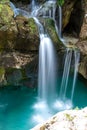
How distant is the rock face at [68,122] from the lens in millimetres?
1833

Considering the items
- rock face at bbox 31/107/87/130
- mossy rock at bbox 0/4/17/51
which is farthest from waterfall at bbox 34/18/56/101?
rock face at bbox 31/107/87/130

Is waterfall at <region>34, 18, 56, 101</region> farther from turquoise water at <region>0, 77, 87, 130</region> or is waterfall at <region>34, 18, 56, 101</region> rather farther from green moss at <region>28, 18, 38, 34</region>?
turquoise water at <region>0, 77, 87, 130</region>

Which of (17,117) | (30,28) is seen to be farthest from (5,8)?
(17,117)

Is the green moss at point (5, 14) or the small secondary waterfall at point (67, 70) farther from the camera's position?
the small secondary waterfall at point (67, 70)

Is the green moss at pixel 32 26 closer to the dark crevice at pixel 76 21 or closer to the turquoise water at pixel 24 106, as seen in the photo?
the dark crevice at pixel 76 21

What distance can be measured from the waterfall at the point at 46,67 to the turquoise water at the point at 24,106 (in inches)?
15.5

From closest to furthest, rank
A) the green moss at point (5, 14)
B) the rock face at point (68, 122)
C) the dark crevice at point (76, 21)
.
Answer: the rock face at point (68, 122) < the green moss at point (5, 14) < the dark crevice at point (76, 21)

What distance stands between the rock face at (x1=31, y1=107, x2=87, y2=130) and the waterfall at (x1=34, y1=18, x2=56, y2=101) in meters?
7.89

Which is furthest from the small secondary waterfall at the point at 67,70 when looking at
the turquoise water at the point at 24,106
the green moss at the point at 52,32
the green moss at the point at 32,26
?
the green moss at the point at 32,26

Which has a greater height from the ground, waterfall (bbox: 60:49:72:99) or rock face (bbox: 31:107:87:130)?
rock face (bbox: 31:107:87:130)

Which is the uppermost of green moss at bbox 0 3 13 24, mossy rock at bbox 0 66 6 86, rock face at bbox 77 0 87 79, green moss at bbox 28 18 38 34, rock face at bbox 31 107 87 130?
green moss at bbox 0 3 13 24

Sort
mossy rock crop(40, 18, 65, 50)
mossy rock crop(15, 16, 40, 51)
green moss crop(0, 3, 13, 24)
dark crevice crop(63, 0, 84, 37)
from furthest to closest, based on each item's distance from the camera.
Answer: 1. dark crevice crop(63, 0, 84, 37)
2. mossy rock crop(40, 18, 65, 50)
3. mossy rock crop(15, 16, 40, 51)
4. green moss crop(0, 3, 13, 24)

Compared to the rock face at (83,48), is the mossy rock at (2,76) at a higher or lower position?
lower

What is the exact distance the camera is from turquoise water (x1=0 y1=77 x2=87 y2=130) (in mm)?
8312
